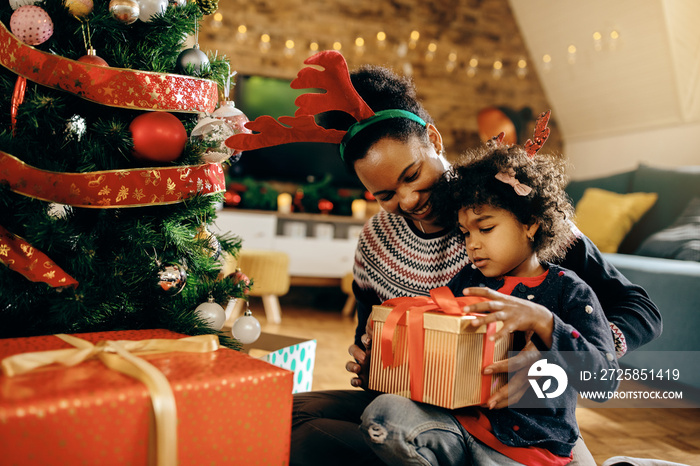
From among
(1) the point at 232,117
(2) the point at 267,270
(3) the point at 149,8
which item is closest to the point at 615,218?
(2) the point at 267,270

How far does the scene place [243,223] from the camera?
3.81 metres

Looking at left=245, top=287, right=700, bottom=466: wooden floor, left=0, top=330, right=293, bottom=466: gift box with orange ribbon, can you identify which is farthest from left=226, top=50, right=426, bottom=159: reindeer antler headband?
left=245, top=287, right=700, bottom=466: wooden floor

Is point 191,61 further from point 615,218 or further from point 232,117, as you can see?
point 615,218

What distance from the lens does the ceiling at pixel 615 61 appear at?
3.48m

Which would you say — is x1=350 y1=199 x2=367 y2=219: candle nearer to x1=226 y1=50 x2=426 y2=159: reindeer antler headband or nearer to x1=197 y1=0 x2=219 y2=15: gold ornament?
x1=226 y1=50 x2=426 y2=159: reindeer antler headband

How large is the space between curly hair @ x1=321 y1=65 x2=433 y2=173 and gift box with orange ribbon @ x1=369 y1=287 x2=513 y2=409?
371 mm

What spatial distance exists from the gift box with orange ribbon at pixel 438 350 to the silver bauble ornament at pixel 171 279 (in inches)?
13.1

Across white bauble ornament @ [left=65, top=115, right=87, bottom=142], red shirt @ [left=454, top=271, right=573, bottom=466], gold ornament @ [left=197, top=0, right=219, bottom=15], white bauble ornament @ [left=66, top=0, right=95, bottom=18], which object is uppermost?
gold ornament @ [left=197, top=0, right=219, bottom=15]

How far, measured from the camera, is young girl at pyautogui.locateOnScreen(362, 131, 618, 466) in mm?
818

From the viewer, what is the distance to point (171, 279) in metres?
0.91

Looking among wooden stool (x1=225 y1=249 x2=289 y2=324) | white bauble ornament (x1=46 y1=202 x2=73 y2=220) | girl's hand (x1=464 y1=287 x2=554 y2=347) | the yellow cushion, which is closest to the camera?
girl's hand (x1=464 y1=287 x2=554 y2=347)

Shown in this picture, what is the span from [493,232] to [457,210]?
0.12 m

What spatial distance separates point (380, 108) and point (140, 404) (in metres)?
0.77

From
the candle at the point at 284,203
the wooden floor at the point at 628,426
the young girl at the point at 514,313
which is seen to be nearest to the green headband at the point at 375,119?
the young girl at the point at 514,313
